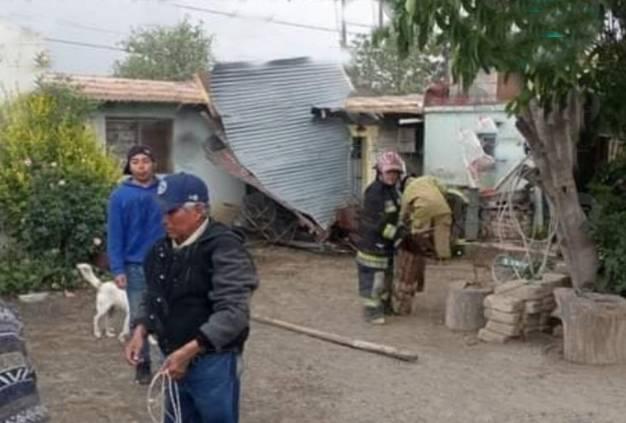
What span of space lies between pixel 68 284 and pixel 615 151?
20.8ft

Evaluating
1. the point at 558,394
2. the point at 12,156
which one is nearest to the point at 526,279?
the point at 558,394

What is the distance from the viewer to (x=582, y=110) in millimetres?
7828

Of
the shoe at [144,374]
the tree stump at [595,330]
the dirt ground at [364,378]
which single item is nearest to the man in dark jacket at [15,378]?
the dirt ground at [364,378]

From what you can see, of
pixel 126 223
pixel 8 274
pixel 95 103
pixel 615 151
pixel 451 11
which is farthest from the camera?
pixel 95 103

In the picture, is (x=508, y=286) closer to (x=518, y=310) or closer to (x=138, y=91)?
(x=518, y=310)

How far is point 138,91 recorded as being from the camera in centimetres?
1336

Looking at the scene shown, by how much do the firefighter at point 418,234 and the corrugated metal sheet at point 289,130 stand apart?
2119 mm

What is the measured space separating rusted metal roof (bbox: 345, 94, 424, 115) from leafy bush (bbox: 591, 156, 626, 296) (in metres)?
6.57

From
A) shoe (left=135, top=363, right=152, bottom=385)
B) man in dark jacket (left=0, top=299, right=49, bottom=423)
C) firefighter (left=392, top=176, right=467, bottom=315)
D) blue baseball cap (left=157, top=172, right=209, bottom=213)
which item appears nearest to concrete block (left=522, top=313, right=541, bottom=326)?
firefighter (left=392, top=176, right=467, bottom=315)

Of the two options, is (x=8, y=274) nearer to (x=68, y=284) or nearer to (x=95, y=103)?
(x=68, y=284)

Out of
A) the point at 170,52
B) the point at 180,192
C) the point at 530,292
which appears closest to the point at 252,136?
the point at 530,292

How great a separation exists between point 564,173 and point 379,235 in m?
1.82

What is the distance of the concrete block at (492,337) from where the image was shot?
7.52 meters

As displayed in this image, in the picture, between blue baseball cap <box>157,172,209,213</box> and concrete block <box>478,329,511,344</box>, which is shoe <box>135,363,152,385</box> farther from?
concrete block <box>478,329,511,344</box>
